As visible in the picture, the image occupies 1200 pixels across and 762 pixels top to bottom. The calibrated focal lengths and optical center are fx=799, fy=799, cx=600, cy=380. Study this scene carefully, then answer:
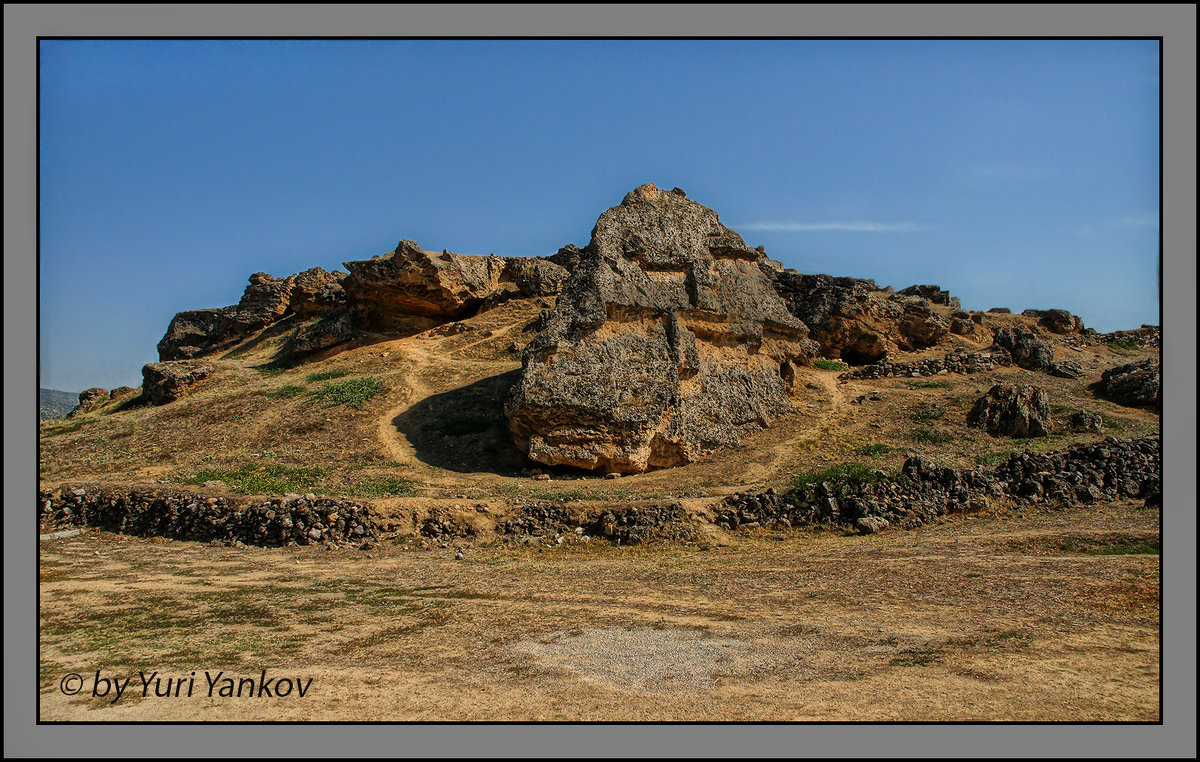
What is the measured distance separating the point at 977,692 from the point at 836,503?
6361mm

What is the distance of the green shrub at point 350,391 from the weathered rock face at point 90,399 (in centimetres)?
1010

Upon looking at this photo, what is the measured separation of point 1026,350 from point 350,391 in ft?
60.3

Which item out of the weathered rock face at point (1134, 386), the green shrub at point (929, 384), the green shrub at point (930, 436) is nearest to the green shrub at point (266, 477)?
the green shrub at point (930, 436)

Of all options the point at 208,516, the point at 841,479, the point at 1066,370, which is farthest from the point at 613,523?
the point at 1066,370

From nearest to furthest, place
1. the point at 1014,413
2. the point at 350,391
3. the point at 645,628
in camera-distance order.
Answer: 1. the point at 645,628
2. the point at 1014,413
3. the point at 350,391

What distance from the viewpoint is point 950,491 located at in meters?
12.1

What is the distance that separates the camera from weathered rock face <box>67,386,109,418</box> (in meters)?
26.4

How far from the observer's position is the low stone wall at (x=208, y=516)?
1162 cm

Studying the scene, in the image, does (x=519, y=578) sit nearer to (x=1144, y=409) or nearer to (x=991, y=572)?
(x=991, y=572)

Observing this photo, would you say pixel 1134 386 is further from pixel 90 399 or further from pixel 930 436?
pixel 90 399

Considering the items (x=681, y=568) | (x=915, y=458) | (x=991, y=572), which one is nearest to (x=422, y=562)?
(x=681, y=568)

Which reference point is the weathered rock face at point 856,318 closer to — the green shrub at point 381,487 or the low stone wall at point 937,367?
the low stone wall at point 937,367

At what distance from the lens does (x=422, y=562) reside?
10.5m

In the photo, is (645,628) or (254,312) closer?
(645,628)
